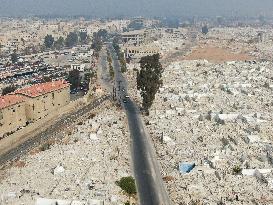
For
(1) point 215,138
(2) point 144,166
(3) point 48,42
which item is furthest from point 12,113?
(3) point 48,42

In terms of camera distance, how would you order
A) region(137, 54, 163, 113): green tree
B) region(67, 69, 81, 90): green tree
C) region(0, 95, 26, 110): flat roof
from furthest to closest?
region(67, 69, 81, 90): green tree
region(137, 54, 163, 113): green tree
region(0, 95, 26, 110): flat roof

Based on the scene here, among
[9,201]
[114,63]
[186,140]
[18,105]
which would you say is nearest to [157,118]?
[186,140]

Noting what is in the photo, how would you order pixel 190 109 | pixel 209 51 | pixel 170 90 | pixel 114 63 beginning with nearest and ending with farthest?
pixel 190 109 < pixel 170 90 < pixel 114 63 < pixel 209 51

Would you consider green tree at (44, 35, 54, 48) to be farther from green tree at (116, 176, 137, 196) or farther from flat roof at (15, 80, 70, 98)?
green tree at (116, 176, 137, 196)

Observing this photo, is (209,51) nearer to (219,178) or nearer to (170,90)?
(170,90)

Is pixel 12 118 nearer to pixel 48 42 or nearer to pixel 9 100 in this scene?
pixel 9 100

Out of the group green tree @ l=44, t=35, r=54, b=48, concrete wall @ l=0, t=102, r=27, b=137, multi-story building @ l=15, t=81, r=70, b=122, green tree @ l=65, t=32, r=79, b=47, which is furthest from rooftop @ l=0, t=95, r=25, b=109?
green tree @ l=65, t=32, r=79, b=47

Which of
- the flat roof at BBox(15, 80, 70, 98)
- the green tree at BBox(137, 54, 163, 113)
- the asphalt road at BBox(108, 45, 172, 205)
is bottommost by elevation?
the asphalt road at BBox(108, 45, 172, 205)
